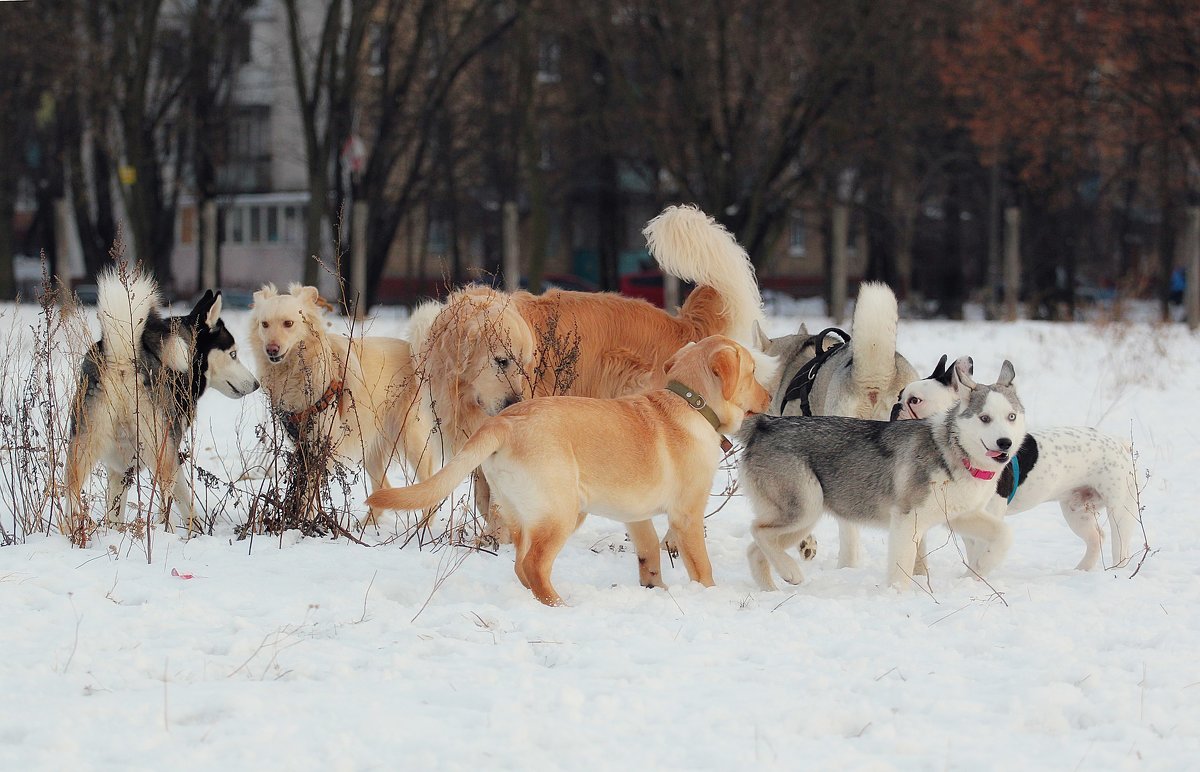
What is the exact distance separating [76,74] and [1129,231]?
128 feet

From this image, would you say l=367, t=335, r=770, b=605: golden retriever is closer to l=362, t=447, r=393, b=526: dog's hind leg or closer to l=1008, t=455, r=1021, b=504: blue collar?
l=1008, t=455, r=1021, b=504: blue collar

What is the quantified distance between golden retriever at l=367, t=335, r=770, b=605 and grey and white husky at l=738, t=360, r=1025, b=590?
274 millimetres

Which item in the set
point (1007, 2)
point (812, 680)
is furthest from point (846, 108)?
point (812, 680)

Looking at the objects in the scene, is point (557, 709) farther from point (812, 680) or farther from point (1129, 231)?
point (1129, 231)

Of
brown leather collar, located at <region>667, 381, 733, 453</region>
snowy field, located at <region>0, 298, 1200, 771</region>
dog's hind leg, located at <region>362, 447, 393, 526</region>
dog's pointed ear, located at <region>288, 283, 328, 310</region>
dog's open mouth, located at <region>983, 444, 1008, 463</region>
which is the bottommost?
snowy field, located at <region>0, 298, 1200, 771</region>

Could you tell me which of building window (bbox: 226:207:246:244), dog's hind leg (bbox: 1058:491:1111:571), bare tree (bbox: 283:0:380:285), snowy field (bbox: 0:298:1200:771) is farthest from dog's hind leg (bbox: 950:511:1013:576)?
building window (bbox: 226:207:246:244)

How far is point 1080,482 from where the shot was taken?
19.4ft

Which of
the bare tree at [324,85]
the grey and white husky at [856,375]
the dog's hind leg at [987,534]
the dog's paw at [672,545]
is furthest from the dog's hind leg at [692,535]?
the bare tree at [324,85]

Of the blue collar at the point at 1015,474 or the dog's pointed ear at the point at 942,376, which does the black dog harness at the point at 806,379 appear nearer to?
the dog's pointed ear at the point at 942,376

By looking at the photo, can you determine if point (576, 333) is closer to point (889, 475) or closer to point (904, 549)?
point (889, 475)

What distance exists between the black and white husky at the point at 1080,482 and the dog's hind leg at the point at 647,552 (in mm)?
1466

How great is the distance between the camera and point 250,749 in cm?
337

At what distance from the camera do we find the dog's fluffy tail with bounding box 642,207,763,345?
274 inches

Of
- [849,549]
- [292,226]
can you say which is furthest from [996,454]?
[292,226]
